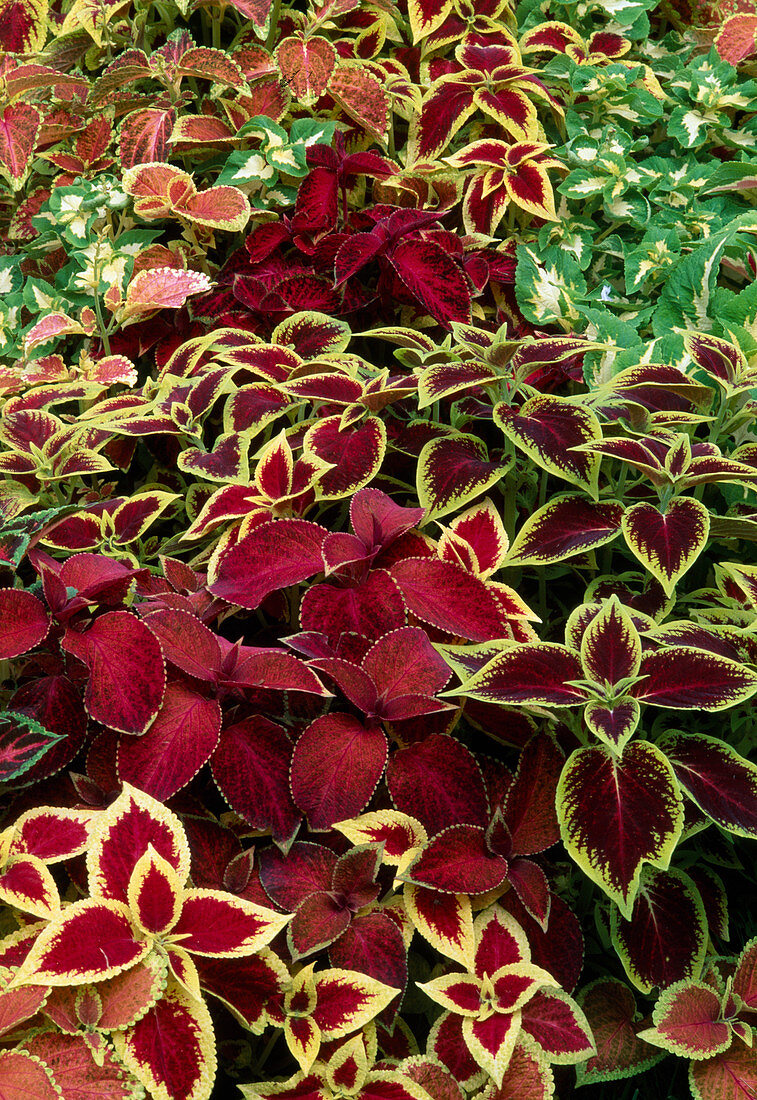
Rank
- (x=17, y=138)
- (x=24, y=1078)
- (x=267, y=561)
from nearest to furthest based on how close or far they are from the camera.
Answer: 1. (x=24, y=1078)
2. (x=267, y=561)
3. (x=17, y=138)

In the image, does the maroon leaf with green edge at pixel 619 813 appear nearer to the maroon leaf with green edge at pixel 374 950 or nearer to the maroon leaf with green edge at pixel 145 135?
the maroon leaf with green edge at pixel 374 950

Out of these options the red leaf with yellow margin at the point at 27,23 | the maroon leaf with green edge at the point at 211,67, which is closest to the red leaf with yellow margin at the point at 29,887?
the maroon leaf with green edge at the point at 211,67

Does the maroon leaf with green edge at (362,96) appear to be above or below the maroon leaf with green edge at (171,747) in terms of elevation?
above

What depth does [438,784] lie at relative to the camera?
3.86 feet

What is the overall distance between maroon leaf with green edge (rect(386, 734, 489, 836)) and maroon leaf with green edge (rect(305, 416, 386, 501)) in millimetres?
402

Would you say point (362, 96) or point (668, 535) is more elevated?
point (362, 96)

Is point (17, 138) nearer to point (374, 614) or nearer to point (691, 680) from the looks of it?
point (374, 614)

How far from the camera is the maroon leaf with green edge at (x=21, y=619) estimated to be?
1.17 m

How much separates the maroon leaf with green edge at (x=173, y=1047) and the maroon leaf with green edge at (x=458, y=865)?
A: 262 millimetres

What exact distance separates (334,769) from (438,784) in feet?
0.43

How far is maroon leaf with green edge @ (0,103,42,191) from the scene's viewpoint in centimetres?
221

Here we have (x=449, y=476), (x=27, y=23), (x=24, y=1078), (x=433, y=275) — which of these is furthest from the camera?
(x=27, y=23)

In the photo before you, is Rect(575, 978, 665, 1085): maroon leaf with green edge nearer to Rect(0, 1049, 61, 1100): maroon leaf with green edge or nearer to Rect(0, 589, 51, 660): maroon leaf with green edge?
Rect(0, 1049, 61, 1100): maroon leaf with green edge

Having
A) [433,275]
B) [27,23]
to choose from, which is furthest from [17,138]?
[433,275]
